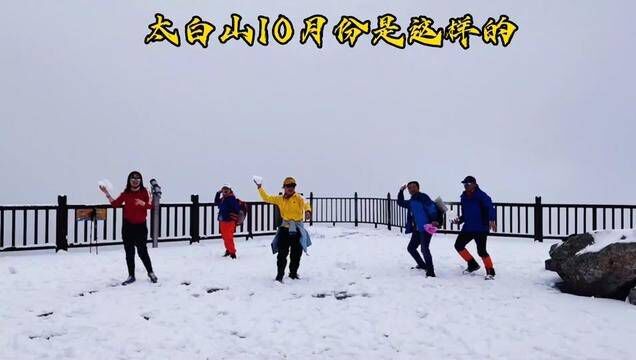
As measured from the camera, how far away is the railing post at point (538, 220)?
15.0 m

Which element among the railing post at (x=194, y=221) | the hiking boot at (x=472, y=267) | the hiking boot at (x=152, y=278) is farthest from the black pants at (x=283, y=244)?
the railing post at (x=194, y=221)

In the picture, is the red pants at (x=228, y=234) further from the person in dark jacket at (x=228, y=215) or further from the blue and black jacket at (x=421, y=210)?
the blue and black jacket at (x=421, y=210)

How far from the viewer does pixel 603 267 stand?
7.19 m

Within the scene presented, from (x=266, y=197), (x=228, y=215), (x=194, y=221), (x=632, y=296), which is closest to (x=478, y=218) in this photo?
(x=632, y=296)

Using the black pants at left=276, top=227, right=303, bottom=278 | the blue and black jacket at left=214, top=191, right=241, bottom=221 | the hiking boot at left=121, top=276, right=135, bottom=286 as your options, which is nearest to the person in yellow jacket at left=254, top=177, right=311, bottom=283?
the black pants at left=276, top=227, right=303, bottom=278

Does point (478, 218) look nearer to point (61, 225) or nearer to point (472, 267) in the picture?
point (472, 267)

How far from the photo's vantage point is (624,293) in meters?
7.09

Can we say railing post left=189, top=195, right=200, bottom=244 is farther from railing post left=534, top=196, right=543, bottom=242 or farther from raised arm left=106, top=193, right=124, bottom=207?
railing post left=534, top=196, right=543, bottom=242

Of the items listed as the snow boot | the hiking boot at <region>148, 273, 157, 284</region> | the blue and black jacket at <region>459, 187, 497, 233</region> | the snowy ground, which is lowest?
the snowy ground

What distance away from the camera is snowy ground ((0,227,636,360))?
5.20m

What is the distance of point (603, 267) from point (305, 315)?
4706 millimetres

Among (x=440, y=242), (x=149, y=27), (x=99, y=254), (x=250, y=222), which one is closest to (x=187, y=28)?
(x=149, y=27)

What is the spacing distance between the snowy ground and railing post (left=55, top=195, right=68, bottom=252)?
7.42 ft

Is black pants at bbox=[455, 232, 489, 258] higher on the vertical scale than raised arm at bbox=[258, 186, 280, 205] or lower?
lower
